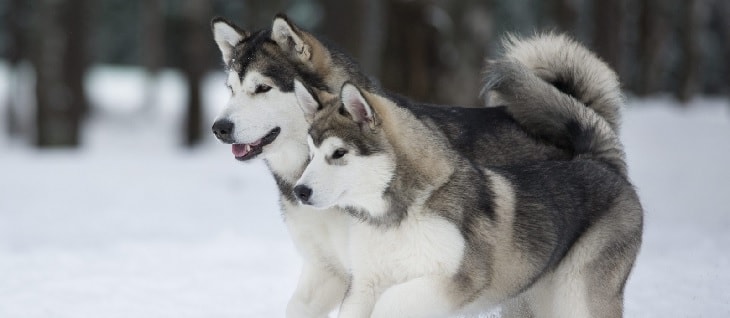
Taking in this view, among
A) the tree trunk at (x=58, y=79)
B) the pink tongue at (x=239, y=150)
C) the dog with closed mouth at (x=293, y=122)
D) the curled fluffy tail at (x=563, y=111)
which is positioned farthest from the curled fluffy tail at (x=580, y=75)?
the tree trunk at (x=58, y=79)

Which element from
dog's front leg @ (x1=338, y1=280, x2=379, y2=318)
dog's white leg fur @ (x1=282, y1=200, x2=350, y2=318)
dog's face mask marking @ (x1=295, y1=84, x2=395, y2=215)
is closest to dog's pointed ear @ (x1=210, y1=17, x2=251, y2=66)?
dog's white leg fur @ (x1=282, y1=200, x2=350, y2=318)

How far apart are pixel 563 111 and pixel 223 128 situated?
6.67 feet

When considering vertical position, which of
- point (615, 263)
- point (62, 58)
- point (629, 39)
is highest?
point (615, 263)

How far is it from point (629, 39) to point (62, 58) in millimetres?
26780

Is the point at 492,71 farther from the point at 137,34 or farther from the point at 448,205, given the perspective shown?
the point at 137,34

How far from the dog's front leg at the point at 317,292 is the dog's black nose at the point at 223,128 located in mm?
875

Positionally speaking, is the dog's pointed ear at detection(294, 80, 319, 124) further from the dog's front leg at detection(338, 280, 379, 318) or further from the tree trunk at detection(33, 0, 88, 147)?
the tree trunk at detection(33, 0, 88, 147)

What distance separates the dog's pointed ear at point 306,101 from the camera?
204 inches

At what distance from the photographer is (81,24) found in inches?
Answer: 851

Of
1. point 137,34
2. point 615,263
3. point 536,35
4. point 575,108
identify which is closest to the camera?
point 615,263

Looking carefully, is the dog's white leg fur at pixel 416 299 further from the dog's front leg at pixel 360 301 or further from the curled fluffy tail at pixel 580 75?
the curled fluffy tail at pixel 580 75

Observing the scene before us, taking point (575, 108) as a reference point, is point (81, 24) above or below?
below

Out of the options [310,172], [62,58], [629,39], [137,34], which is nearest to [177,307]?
[310,172]

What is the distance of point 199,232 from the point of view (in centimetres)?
1233
